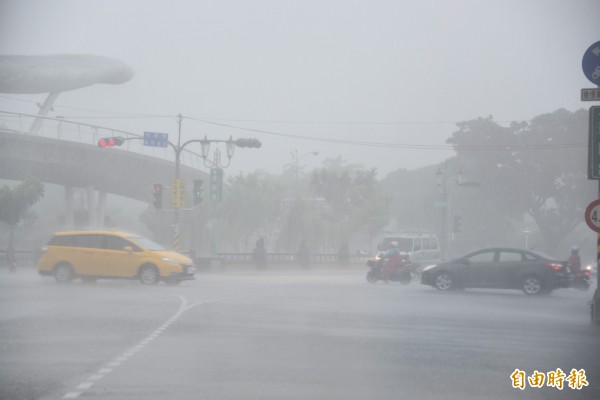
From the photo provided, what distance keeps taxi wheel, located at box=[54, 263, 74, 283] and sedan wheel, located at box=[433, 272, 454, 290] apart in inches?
469

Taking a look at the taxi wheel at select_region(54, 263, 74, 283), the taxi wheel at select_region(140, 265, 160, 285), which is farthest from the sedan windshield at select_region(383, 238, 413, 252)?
the taxi wheel at select_region(54, 263, 74, 283)

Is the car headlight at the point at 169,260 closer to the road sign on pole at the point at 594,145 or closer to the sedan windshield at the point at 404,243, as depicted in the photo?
the road sign on pole at the point at 594,145

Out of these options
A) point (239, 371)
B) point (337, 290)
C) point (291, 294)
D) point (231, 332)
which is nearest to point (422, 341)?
point (231, 332)

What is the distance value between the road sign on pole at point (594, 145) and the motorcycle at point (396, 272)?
14.3 meters

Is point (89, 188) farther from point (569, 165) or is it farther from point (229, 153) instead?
point (569, 165)

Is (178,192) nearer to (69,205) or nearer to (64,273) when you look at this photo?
(64,273)

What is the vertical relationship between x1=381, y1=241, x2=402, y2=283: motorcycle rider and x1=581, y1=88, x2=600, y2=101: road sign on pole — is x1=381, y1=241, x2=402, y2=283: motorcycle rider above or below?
below

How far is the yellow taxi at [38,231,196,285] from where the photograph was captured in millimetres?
25438

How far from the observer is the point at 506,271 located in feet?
78.6

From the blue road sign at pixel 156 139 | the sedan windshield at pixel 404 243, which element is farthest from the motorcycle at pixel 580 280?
the blue road sign at pixel 156 139

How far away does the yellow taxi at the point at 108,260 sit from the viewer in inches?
1001

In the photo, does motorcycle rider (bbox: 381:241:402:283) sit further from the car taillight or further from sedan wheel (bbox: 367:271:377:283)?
the car taillight

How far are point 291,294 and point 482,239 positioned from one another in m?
41.7

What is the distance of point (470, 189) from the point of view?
2518 inches
